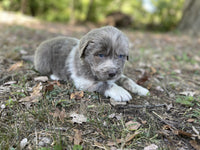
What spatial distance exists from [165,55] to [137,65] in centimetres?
197

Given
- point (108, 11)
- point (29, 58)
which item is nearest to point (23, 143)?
point (29, 58)

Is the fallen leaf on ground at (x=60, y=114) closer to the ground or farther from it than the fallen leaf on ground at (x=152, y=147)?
farther from it

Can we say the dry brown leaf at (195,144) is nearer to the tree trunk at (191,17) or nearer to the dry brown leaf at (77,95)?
the dry brown leaf at (77,95)

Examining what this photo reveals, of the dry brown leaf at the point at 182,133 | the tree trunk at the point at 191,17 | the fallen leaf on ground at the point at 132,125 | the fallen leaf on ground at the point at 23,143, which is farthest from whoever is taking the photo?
the tree trunk at the point at 191,17

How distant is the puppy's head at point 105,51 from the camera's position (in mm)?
3375

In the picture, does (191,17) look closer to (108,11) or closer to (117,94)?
(108,11)

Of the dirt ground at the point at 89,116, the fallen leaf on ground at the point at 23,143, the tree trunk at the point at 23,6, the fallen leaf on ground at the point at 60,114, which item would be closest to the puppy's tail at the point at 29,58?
the dirt ground at the point at 89,116

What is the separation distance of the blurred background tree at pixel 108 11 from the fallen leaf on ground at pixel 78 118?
12.8m

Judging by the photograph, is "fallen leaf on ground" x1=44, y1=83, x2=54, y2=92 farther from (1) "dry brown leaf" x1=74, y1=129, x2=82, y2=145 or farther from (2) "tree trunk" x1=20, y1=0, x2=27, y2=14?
(2) "tree trunk" x1=20, y1=0, x2=27, y2=14

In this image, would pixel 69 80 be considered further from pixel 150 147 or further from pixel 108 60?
pixel 150 147

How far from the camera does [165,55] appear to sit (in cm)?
738

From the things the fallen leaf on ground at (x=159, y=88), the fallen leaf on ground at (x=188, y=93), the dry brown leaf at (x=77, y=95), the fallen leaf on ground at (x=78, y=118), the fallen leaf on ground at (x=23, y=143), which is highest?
the dry brown leaf at (x=77, y=95)

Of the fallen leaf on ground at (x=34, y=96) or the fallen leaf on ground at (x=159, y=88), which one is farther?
the fallen leaf on ground at (x=159, y=88)

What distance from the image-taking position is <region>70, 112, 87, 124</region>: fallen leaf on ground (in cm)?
298
